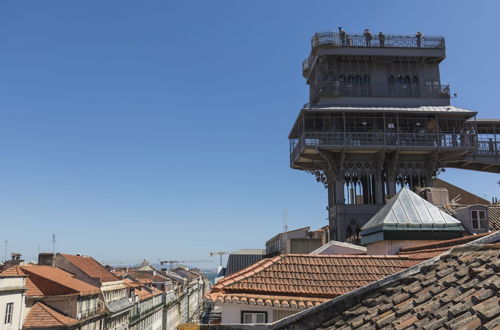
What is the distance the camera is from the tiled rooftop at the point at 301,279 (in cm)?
1297

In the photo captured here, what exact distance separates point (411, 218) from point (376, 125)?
24823mm

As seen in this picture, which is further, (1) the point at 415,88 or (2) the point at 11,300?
(1) the point at 415,88

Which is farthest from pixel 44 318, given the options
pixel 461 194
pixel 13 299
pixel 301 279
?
pixel 461 194

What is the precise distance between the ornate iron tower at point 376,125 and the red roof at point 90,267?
3111 centimetres

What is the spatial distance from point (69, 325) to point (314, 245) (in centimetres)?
2322

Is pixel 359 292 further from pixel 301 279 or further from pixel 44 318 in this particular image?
pixel 44 318

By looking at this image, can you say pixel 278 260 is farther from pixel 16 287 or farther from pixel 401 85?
pixel 401 85

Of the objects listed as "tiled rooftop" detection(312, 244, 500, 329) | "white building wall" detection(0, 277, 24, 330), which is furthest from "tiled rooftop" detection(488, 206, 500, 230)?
"white building wall" detection(0, 277, 24, 330)

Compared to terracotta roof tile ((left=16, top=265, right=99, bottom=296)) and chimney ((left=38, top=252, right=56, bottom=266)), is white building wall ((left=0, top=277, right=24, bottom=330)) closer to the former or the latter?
terracotta roof tile ((left=16, top=265, right=99, bottom=296))

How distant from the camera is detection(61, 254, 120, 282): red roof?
61.5 metres

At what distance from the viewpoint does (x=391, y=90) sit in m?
47.8

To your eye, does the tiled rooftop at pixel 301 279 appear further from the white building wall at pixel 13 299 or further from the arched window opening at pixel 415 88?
the arched window opening at pixel 415 88

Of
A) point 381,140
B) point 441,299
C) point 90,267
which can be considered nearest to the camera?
point 441,299

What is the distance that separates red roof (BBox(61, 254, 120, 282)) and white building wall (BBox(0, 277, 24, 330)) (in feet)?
66.8
